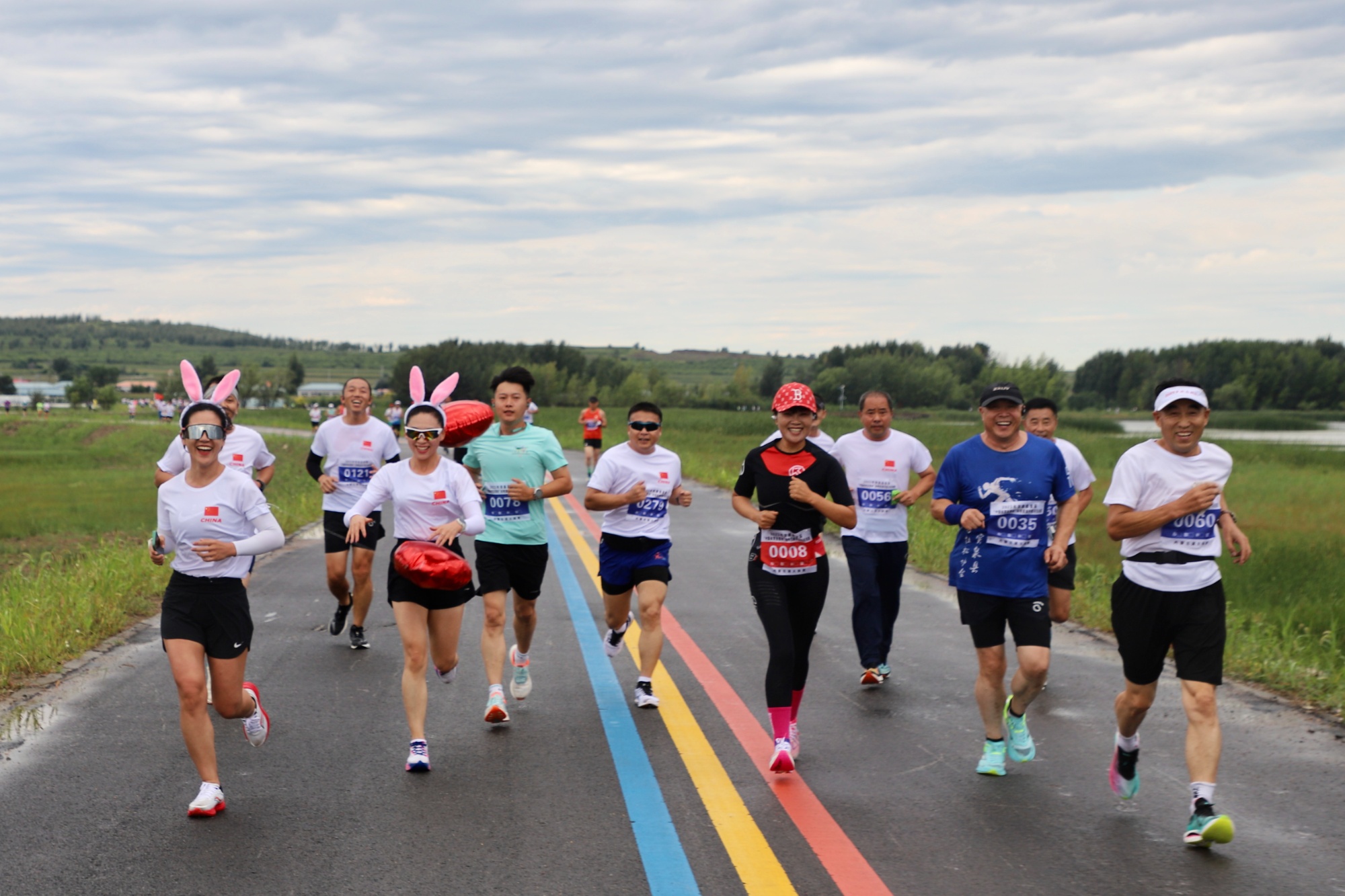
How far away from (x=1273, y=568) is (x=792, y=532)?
35.4 feet

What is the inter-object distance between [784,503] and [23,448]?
68.7 meters

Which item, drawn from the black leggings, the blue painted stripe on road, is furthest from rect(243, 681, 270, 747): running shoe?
the black leggings

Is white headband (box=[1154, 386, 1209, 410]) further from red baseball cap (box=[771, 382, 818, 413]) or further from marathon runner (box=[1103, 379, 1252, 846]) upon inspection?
red baseball cap (box=[771, 382, 818, 413])

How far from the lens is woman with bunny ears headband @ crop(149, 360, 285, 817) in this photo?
17.7 ft

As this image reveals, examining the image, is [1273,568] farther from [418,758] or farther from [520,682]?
[418,758]

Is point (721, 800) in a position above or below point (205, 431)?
below

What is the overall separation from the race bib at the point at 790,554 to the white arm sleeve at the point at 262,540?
250cm

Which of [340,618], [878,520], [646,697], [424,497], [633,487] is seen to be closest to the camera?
[424,497]

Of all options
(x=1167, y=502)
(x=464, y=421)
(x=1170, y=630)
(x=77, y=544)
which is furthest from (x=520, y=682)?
(x=77, y=544)

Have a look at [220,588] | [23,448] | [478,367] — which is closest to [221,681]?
[220,588]

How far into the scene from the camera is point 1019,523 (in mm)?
6102

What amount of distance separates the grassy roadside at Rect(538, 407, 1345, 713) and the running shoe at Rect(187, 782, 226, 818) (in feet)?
21.4

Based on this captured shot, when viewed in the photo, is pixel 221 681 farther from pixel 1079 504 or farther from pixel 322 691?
pixel 1079 504

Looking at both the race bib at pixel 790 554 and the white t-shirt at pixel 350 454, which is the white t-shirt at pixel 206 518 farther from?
the white t-shirt at pixel 350 454
